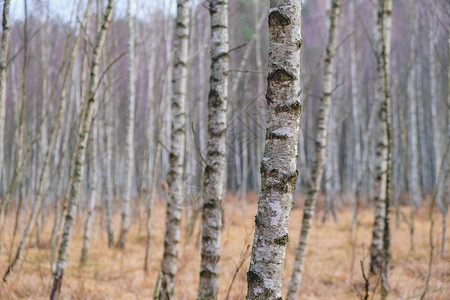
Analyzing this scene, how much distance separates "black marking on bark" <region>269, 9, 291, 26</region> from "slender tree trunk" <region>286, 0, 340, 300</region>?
2882 mm

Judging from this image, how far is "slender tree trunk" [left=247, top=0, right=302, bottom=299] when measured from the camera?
5.54ft

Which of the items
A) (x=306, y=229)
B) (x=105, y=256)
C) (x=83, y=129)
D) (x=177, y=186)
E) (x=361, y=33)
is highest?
(x=361, y=33)

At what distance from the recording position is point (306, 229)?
4.27 meters

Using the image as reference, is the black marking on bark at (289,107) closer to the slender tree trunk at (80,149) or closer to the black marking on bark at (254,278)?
the black marking on bark at (254,278)

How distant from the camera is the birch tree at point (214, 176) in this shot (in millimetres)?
3158

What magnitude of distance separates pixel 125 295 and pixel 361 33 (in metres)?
16.5

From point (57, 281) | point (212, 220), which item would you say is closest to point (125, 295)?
point (57, 281)

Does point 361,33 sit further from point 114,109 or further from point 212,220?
point 212,220

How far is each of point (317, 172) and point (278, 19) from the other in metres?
2.99

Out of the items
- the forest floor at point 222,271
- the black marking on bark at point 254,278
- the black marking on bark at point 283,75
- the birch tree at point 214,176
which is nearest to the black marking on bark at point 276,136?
the black marking on bark at point 283,75

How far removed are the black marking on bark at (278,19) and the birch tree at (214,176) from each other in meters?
1.51

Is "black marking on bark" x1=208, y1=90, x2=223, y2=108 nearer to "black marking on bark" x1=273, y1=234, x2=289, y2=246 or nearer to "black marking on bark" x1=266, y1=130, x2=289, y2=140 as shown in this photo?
"black marking on bark" x1=266, y1=130, x2=289, y2=140

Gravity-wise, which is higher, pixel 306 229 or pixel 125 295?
pixel 306 229

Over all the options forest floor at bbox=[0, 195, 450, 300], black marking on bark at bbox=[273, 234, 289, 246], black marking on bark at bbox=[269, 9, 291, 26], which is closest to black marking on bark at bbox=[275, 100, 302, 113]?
black marking on bark at bbox=[269, 9, 291, 26]
